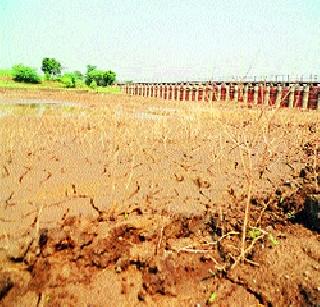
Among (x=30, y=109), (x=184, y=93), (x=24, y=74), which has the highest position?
(x=24, y=74)

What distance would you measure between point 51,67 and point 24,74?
1493 cm

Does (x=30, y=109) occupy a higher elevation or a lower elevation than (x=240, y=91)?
lower

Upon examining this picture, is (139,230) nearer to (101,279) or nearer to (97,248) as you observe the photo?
(97,248)

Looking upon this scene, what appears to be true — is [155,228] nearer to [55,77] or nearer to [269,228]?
[269,228]

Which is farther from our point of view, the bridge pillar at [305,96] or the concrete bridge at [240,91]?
the bridge pillar at [305,96]

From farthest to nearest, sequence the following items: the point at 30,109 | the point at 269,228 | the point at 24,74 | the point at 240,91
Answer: the point at 24,74 < the point at 240,91 < the point at 30,109 < the point at 269,228

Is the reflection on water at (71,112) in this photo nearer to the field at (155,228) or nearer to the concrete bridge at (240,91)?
the concrete bridge at (240,91)

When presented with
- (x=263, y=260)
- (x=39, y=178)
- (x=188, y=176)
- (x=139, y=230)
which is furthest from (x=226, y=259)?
(x=39, y=178)

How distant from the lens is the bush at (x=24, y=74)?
54.9 metres

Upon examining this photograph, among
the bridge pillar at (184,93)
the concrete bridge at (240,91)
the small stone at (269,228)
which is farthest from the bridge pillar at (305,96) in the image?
the small stone at (269,228)

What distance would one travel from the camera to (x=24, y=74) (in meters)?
54.7

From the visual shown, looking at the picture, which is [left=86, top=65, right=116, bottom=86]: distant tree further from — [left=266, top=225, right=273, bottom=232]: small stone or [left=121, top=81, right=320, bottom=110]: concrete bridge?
[left=266, top=225, right=273, bottom=232]: small stone

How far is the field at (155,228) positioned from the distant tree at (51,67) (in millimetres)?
67903

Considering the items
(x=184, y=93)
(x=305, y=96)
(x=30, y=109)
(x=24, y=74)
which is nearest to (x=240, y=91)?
(x=30, y=109)
